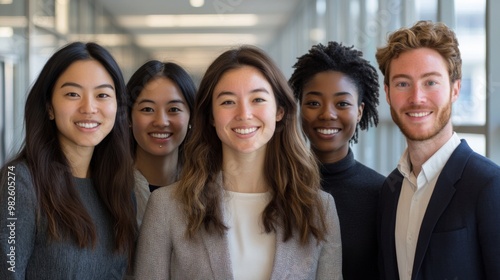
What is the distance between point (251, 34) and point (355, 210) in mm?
10943

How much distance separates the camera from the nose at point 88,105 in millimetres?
2191

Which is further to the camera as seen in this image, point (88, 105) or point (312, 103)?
point (312, 103)

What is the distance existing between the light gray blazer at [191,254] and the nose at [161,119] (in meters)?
0.69

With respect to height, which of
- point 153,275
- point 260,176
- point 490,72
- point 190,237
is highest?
point 490,72

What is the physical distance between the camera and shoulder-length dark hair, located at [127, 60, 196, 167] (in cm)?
296

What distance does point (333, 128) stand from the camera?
280cm

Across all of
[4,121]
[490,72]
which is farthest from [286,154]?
[4,121]

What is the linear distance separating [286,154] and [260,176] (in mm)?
136

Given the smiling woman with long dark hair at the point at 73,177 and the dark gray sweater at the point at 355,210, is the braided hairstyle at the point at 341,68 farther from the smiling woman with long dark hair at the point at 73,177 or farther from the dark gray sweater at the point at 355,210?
the smiling woman with long dark hair at the point at 73,177

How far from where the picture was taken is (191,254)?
2176mm

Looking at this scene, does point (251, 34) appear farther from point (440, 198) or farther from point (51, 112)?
point (440, 198)

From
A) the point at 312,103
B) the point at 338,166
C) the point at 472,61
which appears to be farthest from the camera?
the point at 472,61

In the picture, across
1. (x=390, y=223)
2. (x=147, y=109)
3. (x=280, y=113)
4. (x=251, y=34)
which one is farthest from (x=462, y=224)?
(x=251, y=34)

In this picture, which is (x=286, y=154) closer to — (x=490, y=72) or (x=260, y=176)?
(x=260, y=176)
